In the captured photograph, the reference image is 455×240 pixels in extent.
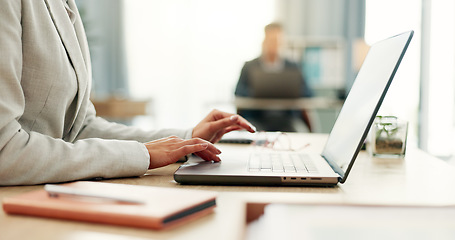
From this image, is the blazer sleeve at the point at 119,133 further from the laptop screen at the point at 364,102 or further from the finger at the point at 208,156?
the laptop screen at the point at 364,102

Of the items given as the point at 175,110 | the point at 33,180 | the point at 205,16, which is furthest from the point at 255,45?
the point at 33,180

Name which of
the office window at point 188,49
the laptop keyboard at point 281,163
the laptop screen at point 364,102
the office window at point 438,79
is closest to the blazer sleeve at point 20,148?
the laptop keyboard at point 281,163

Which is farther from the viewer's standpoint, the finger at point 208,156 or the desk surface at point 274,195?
the finger at point 208,156

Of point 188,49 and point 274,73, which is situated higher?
point 188,49

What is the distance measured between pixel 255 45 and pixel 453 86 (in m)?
1.97

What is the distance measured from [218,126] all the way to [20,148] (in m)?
0.50

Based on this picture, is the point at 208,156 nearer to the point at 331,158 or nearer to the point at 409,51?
the point at 331,158

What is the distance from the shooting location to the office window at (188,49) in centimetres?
489

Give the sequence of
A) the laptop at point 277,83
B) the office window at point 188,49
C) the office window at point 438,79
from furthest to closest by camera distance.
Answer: the office window at point 188,49
the office window at point 438,79
the laptop at point 277,83

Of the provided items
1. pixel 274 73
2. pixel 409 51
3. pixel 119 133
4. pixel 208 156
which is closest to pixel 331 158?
pixel 208 156

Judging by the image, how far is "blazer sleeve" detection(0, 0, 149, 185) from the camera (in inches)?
29.5

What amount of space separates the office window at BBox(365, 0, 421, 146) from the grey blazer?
4.10m

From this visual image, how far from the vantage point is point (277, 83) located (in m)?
3.42

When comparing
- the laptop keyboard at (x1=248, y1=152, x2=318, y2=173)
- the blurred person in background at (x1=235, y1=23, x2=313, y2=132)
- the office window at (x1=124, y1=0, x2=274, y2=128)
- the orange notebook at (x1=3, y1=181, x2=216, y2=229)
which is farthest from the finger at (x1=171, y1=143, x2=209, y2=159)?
the office window at (x1=124, y1=0, x2=274, y2=128)
